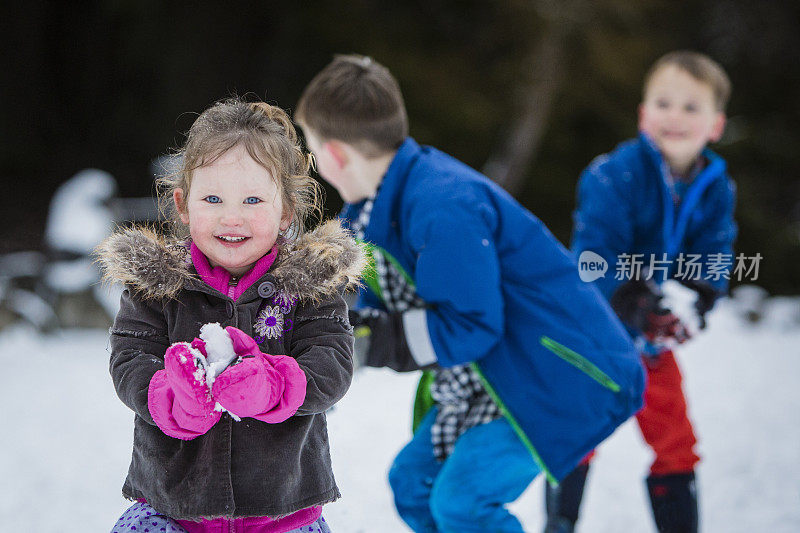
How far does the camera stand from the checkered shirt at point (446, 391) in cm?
199

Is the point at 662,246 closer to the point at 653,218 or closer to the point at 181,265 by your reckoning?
the point at 653,218

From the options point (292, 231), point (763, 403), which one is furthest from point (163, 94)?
point (292, 231)

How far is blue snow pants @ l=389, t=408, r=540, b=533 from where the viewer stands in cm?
187

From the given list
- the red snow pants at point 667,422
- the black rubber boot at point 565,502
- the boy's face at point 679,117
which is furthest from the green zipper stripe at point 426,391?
the boy's face at point 679,117

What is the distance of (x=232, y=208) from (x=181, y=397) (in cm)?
32

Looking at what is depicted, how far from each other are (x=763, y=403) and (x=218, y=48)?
589cm

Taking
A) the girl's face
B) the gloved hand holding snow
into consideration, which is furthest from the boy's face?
the gloved hand holding snow

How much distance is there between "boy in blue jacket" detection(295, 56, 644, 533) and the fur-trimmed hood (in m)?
0.46

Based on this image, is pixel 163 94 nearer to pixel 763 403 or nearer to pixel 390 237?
pixel 763 403

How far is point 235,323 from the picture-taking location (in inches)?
50.1

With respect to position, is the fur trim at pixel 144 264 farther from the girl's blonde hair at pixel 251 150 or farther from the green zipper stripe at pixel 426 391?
the green zipper stripe at pixel 426 391

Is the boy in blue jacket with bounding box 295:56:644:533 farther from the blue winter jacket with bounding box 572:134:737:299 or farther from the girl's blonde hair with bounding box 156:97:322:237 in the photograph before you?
the blue winter jacket with bounding box 572:134:737:299

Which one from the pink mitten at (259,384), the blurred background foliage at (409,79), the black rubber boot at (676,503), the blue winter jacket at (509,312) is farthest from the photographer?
the blurred background foliage at (409,79)

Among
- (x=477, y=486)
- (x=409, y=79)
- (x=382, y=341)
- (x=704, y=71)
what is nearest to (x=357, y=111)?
(x=382, y=341)
